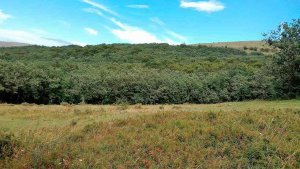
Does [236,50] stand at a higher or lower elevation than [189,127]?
higher

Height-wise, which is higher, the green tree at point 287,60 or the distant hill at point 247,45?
the distant hill at point 247,45

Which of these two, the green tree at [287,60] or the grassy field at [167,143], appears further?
the green tree at [287,60]

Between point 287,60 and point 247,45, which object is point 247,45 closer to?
point 247,45

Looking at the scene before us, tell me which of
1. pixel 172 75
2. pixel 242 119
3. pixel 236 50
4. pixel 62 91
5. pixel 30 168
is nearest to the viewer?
pixel 30 168

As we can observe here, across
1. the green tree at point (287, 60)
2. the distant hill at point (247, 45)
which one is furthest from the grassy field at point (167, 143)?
the distant hill at point (247, 45)

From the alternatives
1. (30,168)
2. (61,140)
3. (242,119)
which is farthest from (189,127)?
(30,168)

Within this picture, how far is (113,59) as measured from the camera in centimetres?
8894

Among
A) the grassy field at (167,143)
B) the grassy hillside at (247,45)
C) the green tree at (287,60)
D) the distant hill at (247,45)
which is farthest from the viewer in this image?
the distant hill at (247,45)

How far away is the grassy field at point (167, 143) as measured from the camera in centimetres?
1455

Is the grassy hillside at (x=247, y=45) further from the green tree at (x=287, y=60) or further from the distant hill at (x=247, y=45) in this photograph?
the green tree at (x=287, y=60)

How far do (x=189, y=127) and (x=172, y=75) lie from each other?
137ft

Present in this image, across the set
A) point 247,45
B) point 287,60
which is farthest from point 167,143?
point 247,45

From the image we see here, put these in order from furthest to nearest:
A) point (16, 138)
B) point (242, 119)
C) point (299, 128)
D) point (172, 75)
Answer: point (172, 75) < point (242, 119) < point (299, 128) < point (16, 138)

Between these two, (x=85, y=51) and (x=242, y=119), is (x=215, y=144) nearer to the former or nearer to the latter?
(x=242, y=119)
